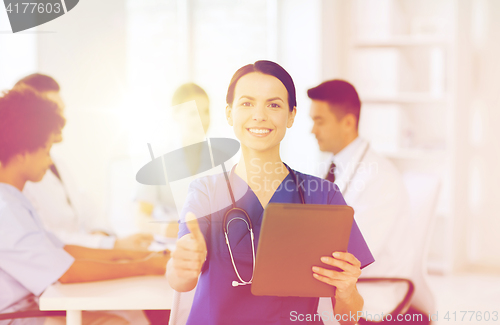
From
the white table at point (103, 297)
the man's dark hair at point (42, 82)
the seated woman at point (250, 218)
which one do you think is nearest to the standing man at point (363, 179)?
the seated woman at point (250, 218)

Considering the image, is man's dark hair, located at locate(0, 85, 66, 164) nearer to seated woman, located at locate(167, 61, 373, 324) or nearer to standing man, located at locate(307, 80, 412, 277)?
seated woman, located at locate(167, 61, 373, 324)

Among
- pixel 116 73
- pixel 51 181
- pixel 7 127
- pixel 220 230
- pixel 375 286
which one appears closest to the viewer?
pixel 220 230

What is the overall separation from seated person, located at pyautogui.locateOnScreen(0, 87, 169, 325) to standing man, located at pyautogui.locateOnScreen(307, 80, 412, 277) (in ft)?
2.20

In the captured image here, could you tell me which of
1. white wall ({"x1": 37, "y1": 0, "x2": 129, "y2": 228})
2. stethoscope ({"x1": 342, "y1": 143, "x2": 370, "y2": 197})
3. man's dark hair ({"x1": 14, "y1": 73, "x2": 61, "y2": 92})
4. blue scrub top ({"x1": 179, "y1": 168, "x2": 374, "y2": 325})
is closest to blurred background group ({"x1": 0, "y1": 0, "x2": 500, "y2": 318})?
white wall ({"x1": 37, "y1": 0, "x2": 129, "y2": 228})

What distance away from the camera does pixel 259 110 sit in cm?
82

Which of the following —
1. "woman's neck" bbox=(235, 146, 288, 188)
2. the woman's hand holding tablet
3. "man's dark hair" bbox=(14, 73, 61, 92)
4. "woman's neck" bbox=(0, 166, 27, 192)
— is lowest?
the woman's hand holding tablet

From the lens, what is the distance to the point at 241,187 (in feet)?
2.93

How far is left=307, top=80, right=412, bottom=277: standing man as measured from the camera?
1.45m

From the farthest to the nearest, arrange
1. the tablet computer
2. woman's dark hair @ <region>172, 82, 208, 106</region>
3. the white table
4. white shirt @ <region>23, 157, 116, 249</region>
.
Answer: white shirt @ <region>23, 157, 116, 249</region>, woman's dark hair @ <region>172, 82, 208, 106</region>, the white table, the tablet computer

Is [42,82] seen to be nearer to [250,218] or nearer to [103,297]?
[103,297]

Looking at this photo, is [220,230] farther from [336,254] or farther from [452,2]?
[452,2]

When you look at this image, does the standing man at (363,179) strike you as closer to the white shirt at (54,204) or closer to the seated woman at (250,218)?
the seated woman at (250,218)

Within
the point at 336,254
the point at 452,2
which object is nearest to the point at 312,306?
the point at 336,254

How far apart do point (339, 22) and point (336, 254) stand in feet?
8.02
